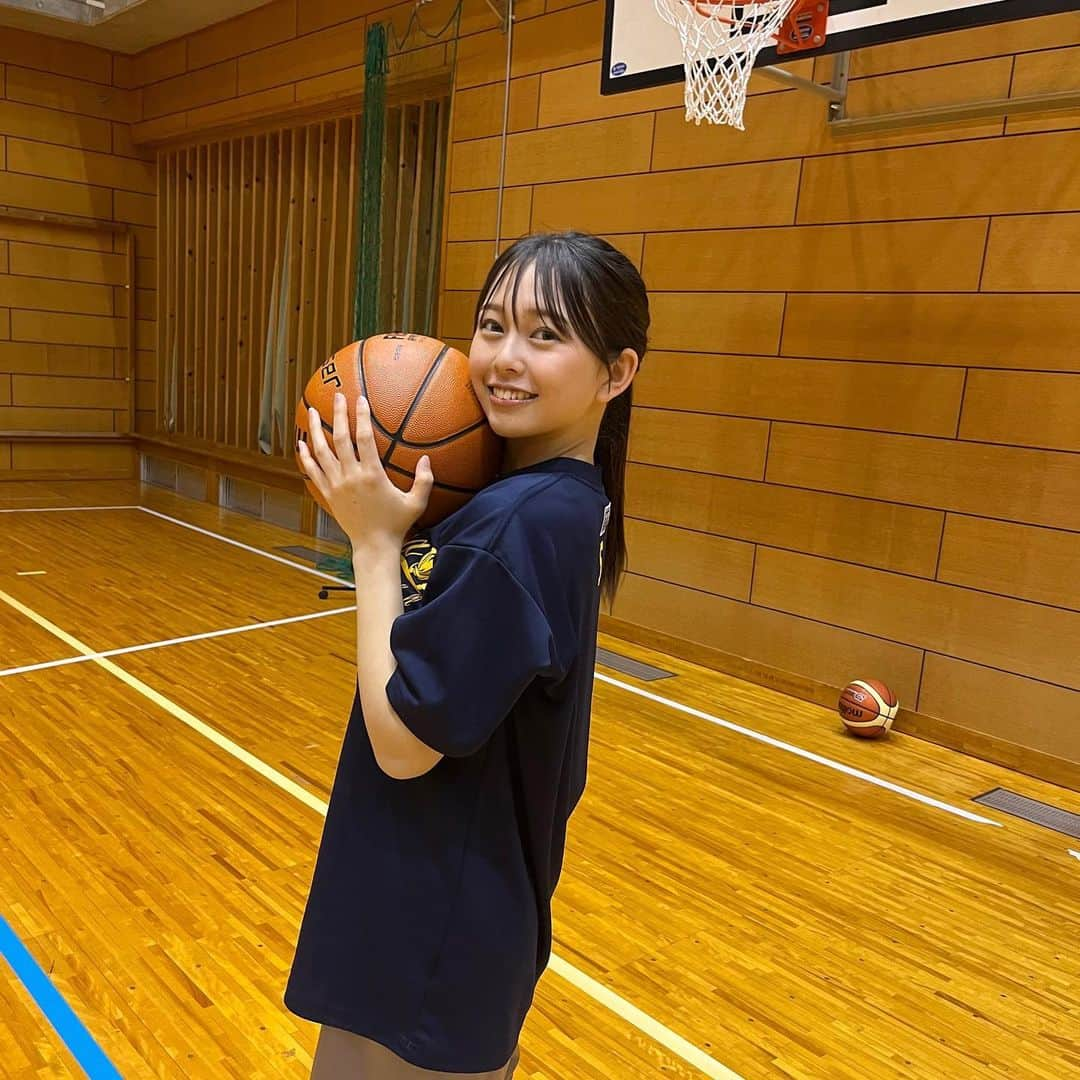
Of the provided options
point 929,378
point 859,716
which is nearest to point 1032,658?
point 859,716

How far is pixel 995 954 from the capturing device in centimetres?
230

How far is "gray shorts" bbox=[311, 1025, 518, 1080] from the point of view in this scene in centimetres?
97

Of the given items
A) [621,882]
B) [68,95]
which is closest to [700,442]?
[621,882]

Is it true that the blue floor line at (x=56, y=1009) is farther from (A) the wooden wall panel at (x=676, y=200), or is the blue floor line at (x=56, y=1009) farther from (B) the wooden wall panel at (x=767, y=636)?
(A) the wooden wall panel at (x=676, y=200)

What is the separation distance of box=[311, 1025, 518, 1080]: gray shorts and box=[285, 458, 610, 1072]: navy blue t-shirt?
4cm

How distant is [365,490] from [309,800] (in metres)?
2.03

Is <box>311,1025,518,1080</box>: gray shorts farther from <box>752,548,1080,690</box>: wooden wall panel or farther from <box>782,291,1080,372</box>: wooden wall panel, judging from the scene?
<box>782,291,1080,372</box>: wooden wall panel

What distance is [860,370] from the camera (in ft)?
12.3

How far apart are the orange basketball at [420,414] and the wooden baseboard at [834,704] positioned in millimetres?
2954

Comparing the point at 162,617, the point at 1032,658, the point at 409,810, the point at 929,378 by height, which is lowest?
the point at 162,617

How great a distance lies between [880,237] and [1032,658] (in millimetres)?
1566

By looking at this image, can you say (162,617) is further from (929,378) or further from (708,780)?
(929,378)

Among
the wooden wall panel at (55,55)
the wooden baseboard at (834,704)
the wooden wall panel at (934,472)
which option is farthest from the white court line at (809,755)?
the wooden wall panel at (55,55)

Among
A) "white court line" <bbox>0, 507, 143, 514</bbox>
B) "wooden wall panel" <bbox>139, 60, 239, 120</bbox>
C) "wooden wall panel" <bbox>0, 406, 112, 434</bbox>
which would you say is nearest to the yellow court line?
"white court line" <bbox>0, 507, 143, 514</bbox>
